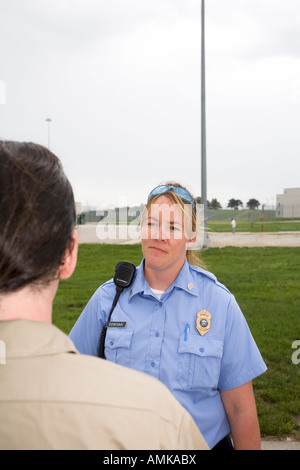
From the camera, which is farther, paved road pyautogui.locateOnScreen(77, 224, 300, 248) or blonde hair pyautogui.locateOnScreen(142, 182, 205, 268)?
paved road pyautogui.locateOnScreen(77, 224, 300, 248)

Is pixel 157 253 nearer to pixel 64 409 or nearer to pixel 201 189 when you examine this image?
pixel 64 409

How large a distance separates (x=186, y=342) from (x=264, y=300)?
6.22 meters

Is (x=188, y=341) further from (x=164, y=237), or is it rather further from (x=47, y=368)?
(x=47, y=368)

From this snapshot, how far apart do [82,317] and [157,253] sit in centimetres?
52

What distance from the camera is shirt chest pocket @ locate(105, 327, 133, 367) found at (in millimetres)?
2209

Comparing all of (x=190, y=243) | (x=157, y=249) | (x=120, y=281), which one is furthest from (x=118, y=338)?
(x=190, y=243)

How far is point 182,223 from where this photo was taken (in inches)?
97.6

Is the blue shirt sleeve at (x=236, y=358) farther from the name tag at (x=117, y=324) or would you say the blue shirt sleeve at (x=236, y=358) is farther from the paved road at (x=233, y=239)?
the paved road at (x=233, y=239)

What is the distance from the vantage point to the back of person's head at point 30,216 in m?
0.96

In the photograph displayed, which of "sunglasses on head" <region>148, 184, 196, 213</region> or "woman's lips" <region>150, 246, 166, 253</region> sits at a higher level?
"sunglasses on head" <region>148, 184, 196, 213</region>

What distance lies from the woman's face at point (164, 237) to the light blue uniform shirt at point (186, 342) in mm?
115

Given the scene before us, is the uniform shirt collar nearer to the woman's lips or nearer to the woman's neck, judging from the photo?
the woman's neck

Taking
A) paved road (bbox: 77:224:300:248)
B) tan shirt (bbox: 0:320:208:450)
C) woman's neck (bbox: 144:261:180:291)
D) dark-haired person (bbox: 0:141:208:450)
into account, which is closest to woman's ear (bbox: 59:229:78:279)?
dark-haired person (bbox: 0:141:208:450)
